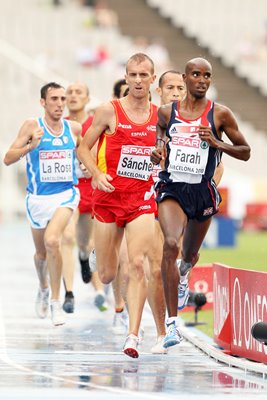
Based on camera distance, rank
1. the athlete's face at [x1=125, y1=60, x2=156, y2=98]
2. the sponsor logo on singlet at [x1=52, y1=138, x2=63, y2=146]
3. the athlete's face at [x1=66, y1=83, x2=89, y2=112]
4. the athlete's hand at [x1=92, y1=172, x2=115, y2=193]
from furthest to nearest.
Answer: the athlete's face at [x1=66, y1=83, x2=89, y2=112] < the sponsor logo on singlet at [x1=52, y1=138, x2=63, y2=146] < the athlete's face at [x1=125, y1=60, x2=156, y2=98] < the athlete's hand at [x1=92, y1=172, x2=115, y2=193]

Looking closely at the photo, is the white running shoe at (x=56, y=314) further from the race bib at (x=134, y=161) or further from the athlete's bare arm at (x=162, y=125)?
the athlete's bare arm at (x=162, y=125)

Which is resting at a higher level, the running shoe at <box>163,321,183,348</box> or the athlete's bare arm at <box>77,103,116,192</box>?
the athlete's bare arm at <box>77,103,116,192</box>

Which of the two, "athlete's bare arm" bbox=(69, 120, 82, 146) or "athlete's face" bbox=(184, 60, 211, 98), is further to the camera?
"athlete's bare arm" bbox=(69, 120, 82, 146)

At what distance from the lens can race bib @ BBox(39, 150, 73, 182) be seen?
15.7 metres

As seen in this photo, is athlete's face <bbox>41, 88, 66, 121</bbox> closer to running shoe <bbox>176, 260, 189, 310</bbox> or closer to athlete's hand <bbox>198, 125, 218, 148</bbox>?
running shoe <bbox>176, 260, 189, 310</bbox>

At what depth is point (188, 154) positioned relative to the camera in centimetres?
1211

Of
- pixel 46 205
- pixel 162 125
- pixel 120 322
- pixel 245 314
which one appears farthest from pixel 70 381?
pixel 46 205

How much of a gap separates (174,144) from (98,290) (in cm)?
588

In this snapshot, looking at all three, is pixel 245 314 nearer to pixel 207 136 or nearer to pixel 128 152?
pixel 207 136

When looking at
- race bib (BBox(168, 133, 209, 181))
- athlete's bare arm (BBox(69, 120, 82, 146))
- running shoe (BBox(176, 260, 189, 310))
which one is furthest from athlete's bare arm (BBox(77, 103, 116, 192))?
athlete's bare arm (BBox(69, 120, 82, 146))

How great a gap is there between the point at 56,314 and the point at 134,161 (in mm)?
2838

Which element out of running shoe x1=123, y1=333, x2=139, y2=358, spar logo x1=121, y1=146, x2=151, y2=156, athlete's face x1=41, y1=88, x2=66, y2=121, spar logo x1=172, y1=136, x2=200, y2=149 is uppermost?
athlete's face x1=41, y1=88, x2=66, y2=121

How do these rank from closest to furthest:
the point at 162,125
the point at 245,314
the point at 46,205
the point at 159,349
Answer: the point at 245,314
the point at 162,125
the point at 159,349
the point at 46,205

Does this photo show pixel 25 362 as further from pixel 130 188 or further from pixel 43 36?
pixel 43 36
